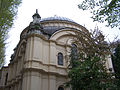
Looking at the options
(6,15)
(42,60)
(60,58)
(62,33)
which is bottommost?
(42,60)

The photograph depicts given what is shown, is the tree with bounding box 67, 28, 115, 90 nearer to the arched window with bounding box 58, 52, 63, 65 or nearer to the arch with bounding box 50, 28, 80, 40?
the arched window with bounding box 58, 52, 63, 65

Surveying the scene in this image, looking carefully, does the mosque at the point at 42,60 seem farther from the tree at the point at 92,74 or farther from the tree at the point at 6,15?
the tree at the point at 6,15

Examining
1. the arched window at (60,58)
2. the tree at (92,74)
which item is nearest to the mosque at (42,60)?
the arched window at (60,58)

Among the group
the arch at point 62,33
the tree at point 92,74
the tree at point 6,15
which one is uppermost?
the arch at point 62,33

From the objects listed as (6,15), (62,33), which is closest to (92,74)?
(6,15)

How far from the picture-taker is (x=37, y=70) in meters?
16.7

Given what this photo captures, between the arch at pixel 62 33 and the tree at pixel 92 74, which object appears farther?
the arch at pixel 62 33

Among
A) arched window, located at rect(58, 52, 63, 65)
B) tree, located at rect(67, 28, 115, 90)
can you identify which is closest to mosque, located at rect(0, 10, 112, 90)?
arched window, located at rect(58, 52, 63, 65)

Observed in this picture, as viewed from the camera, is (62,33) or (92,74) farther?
(62,33)

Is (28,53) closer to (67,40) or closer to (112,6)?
(67,40)

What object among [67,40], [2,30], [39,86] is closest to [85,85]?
[39,86]

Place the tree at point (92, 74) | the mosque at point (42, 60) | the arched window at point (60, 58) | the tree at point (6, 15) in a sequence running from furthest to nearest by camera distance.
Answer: the arched window at point (60, 58) → the mosque at point (42, 60) → the tree at point (92, 74) → the tree at point (6, 15)

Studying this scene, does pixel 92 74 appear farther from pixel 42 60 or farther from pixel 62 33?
pixel 62 33

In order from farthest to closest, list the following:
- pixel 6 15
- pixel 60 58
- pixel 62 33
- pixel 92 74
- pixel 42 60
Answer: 1. pixel 62 33
2. pixel 60 58
3. pixel 42 60
4. pixel 92 74
5. pixel 6 15
